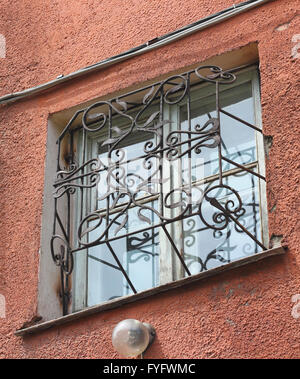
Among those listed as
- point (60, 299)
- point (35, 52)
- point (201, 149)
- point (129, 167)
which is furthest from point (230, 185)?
point (35, 52)

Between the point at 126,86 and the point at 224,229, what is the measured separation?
4.34 ft

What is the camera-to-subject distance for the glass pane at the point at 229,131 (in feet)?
22.2

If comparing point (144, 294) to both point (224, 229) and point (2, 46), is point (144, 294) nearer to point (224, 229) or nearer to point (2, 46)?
point (224, 229)

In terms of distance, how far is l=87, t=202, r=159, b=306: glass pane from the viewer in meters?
6.70

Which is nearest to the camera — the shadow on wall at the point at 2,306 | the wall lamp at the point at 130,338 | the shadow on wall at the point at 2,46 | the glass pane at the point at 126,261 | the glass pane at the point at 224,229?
the wall lamp at the point at 130,338

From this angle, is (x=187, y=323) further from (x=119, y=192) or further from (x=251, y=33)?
(x=251, y=33)

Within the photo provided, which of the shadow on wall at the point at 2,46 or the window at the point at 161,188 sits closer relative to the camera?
the window at the point at 161,188

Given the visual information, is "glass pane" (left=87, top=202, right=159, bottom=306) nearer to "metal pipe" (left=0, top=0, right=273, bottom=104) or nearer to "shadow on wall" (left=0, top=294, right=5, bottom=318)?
"shadow on wall" (left=0, top=294, right=5, bottom=318)

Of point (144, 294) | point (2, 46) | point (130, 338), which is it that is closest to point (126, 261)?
point (144, 294)

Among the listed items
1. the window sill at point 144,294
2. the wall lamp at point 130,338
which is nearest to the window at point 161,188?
the window sill at point 144,294

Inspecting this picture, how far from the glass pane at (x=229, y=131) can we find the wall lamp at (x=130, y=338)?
4.08 ft

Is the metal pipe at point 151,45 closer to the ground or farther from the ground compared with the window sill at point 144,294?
farther from the ground

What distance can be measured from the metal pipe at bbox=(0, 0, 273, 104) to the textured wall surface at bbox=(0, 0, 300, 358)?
5cm

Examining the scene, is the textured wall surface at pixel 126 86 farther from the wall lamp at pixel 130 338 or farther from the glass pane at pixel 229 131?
the glass pane at pixel 229 131
